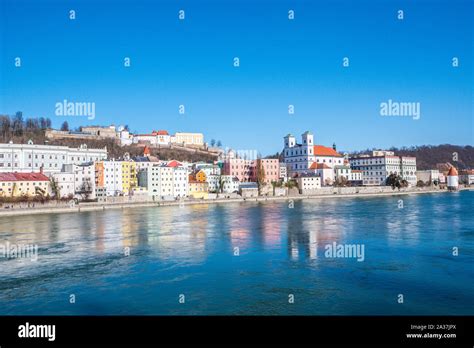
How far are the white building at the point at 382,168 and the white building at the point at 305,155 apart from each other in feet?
11.4

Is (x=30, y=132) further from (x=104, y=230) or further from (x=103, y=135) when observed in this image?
(x=104, y=230)

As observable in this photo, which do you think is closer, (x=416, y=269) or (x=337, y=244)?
(x=416, y=269)

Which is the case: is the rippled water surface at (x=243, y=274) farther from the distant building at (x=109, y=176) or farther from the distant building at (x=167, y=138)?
the distant building at (x=167, y=138)

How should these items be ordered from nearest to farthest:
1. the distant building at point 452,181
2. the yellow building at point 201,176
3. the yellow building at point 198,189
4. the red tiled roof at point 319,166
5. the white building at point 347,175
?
the yellow building at point 198,189, the yellow building at point 201,176, the red tiled roof at point 319,166, the white building at point 347,175, the distant building at point 452,181

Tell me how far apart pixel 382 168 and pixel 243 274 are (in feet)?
138

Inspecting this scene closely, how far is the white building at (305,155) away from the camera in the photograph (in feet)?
145

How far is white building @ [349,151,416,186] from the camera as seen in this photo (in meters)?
46.7

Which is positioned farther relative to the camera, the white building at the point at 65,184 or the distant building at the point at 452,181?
the distant building at the point at 452,181

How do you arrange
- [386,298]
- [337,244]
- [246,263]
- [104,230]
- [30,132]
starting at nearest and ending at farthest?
[386,298]
[246,263]
[337,244]
[104,230]
[30,132]

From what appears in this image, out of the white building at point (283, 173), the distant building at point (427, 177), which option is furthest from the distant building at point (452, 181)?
the white building at point (283, 173)
